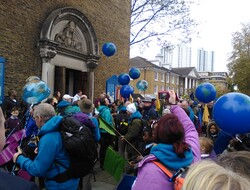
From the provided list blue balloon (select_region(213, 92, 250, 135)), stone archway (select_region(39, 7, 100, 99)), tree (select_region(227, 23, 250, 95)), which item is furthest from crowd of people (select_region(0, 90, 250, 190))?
tree (select_region(227, 23, 250, 95))


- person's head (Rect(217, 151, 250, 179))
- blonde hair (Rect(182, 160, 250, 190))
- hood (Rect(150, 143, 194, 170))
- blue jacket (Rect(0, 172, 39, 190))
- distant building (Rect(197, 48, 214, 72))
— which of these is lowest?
hood (Rect(150, 143, 194, 170))

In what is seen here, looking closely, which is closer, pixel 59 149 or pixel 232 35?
pixel 59 149

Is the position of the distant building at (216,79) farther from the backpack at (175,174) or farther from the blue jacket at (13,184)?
the blue jacket at (13,184)

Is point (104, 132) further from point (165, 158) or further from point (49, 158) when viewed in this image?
point (165, 158)

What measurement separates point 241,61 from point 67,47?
24126mm

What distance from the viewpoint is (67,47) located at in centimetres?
1286

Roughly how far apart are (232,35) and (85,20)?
1067 inches

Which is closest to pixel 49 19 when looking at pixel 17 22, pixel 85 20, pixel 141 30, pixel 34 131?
pixel 17 22

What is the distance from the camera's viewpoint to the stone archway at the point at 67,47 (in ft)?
37.3

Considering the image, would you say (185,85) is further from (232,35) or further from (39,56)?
(39,56)

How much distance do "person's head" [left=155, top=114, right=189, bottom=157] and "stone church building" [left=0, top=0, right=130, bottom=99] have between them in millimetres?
8590

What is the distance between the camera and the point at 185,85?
6725 cm

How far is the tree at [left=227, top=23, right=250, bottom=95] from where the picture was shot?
102 ft

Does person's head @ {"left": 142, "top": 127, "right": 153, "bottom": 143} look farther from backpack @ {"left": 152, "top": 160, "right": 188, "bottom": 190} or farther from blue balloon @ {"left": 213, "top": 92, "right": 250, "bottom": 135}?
backpack @ {"left": 152, "top": 160, "right": 188, "bottom": 190}
